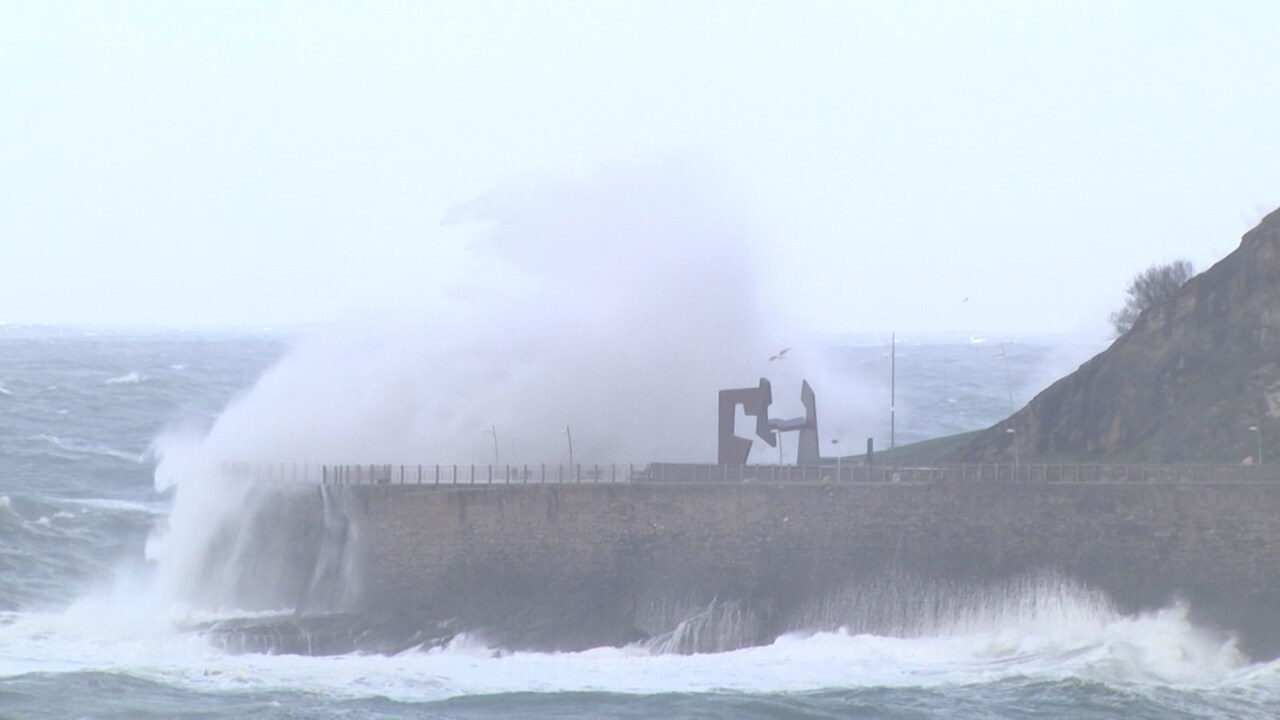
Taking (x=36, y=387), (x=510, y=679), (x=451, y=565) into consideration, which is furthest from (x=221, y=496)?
(x=36, y=387)

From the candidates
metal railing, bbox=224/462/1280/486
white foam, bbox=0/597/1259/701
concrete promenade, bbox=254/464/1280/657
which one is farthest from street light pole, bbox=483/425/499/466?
white foam, bbox=0/597/1259/701

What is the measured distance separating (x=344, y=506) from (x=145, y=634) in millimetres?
5452

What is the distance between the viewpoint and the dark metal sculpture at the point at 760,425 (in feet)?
153

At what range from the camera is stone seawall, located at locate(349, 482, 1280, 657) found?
41.8m

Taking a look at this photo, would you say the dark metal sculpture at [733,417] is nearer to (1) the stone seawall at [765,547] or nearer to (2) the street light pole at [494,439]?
(1) the stone seawall at [765,547]

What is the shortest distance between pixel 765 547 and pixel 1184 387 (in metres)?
11.5

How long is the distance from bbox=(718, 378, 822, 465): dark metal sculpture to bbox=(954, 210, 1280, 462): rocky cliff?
14.0 feet

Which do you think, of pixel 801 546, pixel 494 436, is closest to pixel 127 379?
pixel 494 436

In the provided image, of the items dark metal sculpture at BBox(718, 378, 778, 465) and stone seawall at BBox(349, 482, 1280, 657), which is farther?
dark metal sculpture at BBox(718, 378, 778, 465)

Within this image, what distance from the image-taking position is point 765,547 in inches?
1713

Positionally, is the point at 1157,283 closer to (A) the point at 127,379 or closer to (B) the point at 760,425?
(B) the point at 760,425

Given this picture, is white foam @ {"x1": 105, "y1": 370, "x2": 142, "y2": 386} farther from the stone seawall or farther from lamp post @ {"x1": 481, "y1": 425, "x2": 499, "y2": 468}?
the stone seawall

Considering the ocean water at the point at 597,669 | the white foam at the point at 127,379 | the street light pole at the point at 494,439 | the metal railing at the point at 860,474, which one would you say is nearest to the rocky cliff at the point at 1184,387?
the metal railing at the point at 860,474

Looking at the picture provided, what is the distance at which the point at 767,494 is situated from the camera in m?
43.8
